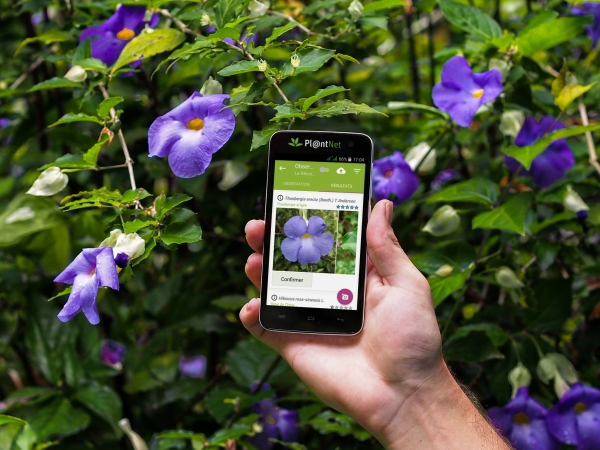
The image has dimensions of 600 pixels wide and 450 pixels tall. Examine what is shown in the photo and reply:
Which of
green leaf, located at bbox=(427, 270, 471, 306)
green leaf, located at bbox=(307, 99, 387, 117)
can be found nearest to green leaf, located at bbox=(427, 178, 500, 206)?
green leaf, located at bbox=(427, 270, 471, 306)

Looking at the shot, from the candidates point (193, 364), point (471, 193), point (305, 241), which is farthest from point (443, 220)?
point (193, 364)

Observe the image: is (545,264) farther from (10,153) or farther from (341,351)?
(10,153)

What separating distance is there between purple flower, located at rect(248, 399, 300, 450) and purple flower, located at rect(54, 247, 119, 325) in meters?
0.49

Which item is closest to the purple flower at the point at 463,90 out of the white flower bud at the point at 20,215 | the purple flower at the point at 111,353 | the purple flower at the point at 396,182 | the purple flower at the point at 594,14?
the purple flower at the point at 396,182

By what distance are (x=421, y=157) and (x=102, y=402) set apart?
2.21 ft

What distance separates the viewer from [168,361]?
4.32 ft

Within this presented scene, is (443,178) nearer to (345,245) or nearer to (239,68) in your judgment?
(345,245)

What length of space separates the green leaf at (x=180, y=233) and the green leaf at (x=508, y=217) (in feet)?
1.31

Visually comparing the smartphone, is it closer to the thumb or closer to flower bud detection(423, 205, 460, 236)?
the thumb

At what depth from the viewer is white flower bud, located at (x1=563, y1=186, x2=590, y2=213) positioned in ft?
3.16

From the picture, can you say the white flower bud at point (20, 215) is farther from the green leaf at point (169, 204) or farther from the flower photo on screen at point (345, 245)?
the flower photo on screen at point (345, 245)

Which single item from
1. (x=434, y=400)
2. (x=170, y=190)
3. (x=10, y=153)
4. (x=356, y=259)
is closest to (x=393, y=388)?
(x=434, y=400)

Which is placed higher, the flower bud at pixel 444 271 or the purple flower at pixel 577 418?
the flower bud at pixel 444 271

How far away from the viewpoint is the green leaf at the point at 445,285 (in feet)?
2.96
